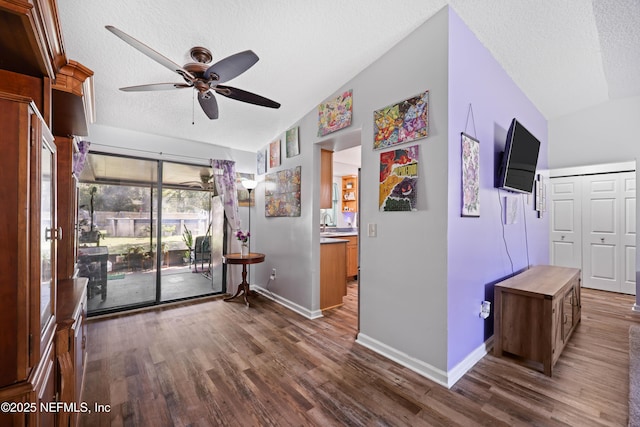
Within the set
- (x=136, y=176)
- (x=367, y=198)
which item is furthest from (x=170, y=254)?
(x=367, y=198)

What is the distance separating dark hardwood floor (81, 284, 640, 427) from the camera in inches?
66.4

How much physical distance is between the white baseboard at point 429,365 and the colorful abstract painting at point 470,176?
1.22 metres

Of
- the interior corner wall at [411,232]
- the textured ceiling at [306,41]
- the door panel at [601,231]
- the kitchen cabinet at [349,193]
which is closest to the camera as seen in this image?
the textured ceiling at [306,41]

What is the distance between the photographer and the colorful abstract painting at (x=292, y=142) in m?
3.62

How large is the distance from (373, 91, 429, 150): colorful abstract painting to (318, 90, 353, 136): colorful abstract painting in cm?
41

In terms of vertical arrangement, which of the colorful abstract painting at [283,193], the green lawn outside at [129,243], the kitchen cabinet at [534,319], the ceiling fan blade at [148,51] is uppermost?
the ceiling fan blade at [148,51]

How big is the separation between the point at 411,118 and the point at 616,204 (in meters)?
4.32

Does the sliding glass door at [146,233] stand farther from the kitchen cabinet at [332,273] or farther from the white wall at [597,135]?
the white wall at [597,135]

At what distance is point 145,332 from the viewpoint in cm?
293

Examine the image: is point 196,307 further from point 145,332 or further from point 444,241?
point 444,241

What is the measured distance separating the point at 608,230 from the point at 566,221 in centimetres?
52


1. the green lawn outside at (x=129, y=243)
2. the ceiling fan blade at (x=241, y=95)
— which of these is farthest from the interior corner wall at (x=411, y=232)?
the green lawn outside at (x=129, y=243)

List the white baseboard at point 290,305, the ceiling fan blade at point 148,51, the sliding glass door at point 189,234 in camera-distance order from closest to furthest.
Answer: the ceiling fan blade at point 148,51 < the white baseboard at point 290,305 < the sliding glass door at point 189,234

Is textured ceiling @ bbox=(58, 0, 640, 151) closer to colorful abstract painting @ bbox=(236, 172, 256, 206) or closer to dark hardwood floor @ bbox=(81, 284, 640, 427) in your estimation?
colorful abstract painting @ bbox=(236, 172, 256, 206)
